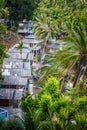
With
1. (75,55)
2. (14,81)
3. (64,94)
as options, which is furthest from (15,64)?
(64,94)

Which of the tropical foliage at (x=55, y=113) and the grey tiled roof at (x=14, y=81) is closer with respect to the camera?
the tropical foliage at (x=55, y=113)

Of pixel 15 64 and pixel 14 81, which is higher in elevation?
pixel 15 64

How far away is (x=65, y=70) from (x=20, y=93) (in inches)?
482

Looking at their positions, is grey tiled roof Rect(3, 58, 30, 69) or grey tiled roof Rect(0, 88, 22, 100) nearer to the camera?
grey tiled roof Rect(0, 88, 22, 100)

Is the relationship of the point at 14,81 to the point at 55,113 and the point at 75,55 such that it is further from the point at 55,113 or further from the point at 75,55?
the point at 55,113

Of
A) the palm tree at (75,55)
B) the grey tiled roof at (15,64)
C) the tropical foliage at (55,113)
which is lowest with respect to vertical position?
the grey tiled roof at (15,64)

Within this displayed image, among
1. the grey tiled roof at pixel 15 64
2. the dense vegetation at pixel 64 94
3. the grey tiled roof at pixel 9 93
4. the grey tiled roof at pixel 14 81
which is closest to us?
the dense vegetation at pixel 64 94

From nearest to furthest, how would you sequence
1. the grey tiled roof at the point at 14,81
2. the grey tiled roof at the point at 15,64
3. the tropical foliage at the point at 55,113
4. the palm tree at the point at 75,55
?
the tropical foliage at the point at 55,113 < the palm tree at the point at 75,55 < the grey tiled roof at the point at 14,81 < the grey tiled roof at the point at 15,64

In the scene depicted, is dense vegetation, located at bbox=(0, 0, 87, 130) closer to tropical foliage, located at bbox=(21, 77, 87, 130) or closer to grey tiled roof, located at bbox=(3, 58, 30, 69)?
tropical foliage, located at bbox=(21, 77, 87, 130)

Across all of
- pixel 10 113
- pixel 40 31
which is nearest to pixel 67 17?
pixel 40 31

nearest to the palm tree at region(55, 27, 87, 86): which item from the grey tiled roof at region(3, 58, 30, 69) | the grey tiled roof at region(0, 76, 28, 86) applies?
the grey tiled roof at region(0, 76, 28, 86)

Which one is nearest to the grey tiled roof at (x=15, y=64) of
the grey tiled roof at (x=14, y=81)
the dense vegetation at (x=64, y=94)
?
the grey tiled roof at (x=14, y=81)

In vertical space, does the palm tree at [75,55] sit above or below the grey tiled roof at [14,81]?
above

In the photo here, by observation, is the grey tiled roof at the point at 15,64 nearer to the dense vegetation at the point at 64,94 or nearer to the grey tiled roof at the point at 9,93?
the grey tiled roof at the point at 9,93
